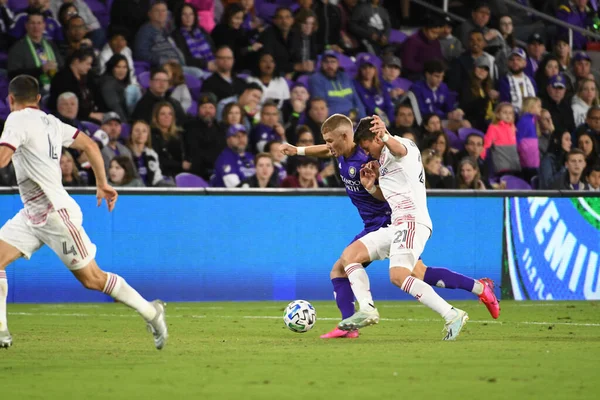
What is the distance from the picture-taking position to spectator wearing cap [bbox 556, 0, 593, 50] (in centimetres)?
2266

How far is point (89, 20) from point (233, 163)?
→ 3602 mm

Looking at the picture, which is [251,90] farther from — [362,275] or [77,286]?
[362,275]

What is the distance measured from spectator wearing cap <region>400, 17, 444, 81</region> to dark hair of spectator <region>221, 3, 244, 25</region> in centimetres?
314

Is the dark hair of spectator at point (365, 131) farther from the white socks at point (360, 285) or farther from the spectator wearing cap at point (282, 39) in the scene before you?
the spectator wearing cap at point (282, 39)

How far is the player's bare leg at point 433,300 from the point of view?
33.2 feet

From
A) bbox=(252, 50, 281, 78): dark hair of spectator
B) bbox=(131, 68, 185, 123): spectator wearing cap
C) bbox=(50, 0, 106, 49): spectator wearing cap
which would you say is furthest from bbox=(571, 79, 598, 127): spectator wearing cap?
bbox=(50, 0, 106, 49): spectator wearing cap

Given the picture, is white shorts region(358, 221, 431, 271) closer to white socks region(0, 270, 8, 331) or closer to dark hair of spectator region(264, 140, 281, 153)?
white socks region(0, 270, 8, 331)

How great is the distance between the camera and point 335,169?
17000mm

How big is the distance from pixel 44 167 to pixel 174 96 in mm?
8521

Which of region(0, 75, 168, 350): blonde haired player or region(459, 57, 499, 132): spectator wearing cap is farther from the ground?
region(0, 75, 168, 350): blonde haired player

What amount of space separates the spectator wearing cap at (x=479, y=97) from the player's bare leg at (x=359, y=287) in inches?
350

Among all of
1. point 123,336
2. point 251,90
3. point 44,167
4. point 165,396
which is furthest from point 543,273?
point 165,396

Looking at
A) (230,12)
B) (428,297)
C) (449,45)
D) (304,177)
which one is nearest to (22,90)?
(428,297)

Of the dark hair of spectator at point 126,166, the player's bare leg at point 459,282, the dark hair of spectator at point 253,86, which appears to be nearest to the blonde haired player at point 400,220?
the player's bare leg at point 459,282
